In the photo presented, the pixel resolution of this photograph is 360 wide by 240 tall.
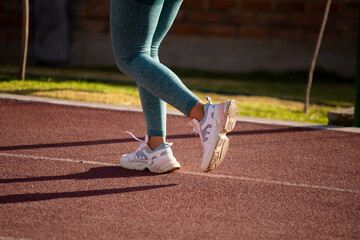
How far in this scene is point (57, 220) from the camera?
2.45 m

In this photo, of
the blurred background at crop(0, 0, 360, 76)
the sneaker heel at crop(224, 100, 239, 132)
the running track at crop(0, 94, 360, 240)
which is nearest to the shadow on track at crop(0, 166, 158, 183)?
the running track at crop(0, 94, 360, 240)

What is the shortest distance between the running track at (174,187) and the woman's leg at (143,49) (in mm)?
509

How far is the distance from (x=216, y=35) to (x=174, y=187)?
25.5ft

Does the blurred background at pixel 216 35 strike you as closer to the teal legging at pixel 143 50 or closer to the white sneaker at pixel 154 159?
the white sneaker at pixel 154 159

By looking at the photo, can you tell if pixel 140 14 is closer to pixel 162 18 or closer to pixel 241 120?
pixel 162 18

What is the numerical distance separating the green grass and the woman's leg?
318 cm

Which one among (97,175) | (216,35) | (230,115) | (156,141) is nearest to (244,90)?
(216,35)

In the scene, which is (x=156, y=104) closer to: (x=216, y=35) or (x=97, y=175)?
(x=97, y=175)

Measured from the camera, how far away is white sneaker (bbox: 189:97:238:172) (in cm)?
287

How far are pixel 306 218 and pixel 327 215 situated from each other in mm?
140

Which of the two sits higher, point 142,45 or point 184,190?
point 142,45

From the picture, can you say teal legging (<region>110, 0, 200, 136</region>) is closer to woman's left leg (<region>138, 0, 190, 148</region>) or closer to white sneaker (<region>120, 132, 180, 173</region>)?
woman's left leg (<region>138, 0, 190, 148</region>)

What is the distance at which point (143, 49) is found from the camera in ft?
9.64

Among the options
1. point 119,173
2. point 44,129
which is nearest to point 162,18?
point 119,173
